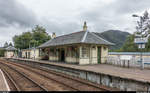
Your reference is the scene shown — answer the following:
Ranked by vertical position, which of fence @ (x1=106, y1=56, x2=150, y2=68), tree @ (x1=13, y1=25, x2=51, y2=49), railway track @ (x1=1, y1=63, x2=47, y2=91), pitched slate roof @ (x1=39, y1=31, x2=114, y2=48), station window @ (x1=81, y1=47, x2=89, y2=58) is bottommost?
railway track @ (x1=1, y1=63, x2=47, y2=91)

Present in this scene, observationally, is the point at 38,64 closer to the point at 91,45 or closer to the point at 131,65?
the point at 91,45

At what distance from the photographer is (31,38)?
4741cm

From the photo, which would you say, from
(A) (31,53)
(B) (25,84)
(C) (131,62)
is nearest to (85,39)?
(C) (131,62)

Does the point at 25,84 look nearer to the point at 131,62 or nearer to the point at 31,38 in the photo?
the point at 131,62

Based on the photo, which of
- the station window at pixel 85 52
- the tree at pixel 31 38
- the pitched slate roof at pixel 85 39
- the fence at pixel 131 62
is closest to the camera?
the fence at pixel 131 62

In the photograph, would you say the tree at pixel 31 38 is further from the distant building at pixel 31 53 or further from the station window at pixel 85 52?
the station window at pixel 85 52

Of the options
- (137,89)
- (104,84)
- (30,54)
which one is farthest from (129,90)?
(30,54)

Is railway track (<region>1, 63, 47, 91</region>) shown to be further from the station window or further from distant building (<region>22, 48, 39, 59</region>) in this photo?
distant building (<region>22, 48, 39, 59</region>)

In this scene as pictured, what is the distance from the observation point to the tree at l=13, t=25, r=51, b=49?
46.5 m

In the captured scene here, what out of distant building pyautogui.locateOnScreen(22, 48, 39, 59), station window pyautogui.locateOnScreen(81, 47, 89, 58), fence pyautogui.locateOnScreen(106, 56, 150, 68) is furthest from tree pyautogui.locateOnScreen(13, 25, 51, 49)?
fence pyautogui.locateOnScreen(106, 56, 150, 68)

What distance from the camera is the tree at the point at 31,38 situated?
46469 mm

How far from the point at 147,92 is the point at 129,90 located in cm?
93

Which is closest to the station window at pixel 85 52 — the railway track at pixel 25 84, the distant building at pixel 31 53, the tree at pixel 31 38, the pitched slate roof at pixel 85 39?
the pitched slate roof at pixel 85 39

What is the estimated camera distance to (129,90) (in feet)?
19.2
